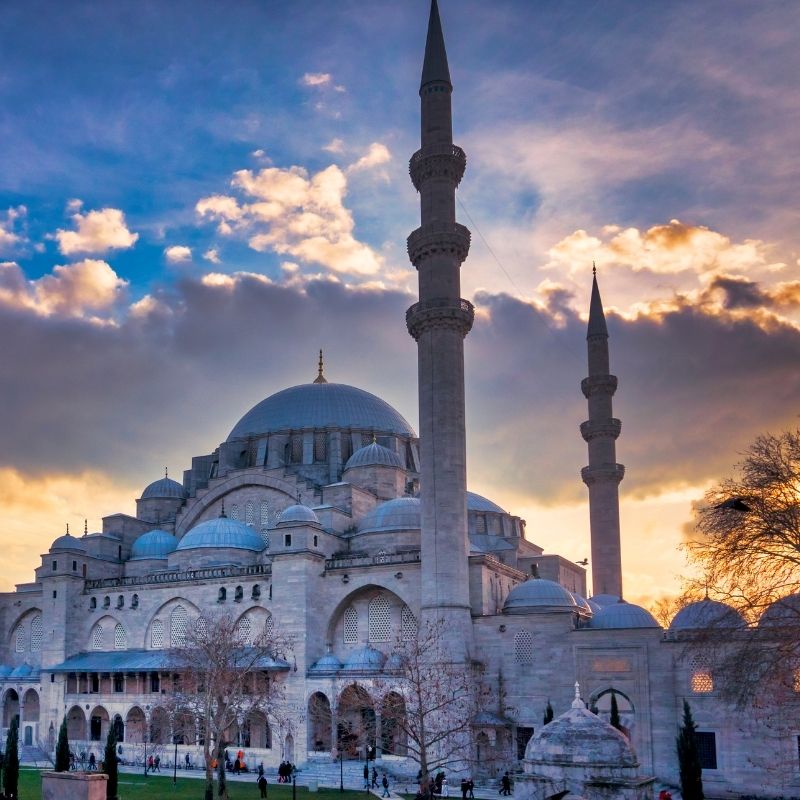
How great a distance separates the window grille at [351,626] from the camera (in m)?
35.5

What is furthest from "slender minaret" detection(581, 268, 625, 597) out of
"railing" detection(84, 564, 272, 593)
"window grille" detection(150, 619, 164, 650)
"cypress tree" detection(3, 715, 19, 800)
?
"cypress tree" detection(3, 715, 19, 800)

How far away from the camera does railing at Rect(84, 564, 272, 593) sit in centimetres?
3684

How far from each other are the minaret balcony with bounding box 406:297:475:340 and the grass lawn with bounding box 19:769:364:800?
15.4m

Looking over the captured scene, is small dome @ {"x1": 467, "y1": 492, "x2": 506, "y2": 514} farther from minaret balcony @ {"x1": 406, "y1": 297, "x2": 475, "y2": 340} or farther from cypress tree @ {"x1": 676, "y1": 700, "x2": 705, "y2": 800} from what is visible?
cypress tree @ {"x1": 676, "y1": 700, "x2": 705, "y2": 800}

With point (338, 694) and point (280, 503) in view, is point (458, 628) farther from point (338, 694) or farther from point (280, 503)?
point (280, 503)

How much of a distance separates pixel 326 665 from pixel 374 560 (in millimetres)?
4025

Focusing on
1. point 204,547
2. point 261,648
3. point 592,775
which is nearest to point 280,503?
point 204,547

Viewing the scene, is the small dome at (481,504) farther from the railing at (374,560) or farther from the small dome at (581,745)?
the small dome at (581,745)

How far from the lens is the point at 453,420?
32625 millimetres

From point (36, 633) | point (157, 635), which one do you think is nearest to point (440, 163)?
point (157, 635)

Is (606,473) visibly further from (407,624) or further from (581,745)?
(581,745)

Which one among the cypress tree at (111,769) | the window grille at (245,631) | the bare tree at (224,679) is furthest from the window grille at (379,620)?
the cypress tree at (111,769)

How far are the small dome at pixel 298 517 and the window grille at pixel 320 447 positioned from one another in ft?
29.6

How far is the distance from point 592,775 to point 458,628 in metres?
13.8
